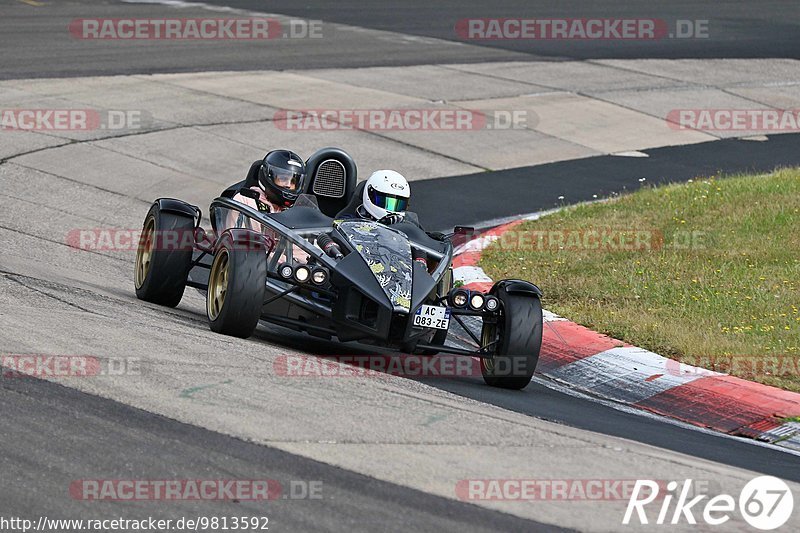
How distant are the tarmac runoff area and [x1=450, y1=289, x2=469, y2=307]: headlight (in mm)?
825

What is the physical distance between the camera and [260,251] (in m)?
8.70

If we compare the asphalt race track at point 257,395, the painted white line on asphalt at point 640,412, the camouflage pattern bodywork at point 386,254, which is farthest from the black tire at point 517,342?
the camouflage pattern bodywork at point 386,254

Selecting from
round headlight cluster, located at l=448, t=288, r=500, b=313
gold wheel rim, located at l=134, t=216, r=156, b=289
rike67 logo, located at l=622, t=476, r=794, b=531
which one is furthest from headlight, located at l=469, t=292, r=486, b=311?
gold wheel rim, located at l=134, t=216, r=156, b=289

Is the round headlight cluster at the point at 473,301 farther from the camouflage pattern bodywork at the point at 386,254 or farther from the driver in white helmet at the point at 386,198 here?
the driver in white helmet at the point at 386,198

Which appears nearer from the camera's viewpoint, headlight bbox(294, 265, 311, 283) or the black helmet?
headlight bbox(294, 265, 311, 283)

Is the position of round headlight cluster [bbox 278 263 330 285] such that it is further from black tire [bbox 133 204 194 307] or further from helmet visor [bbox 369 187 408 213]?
black tire [bbox 133 204 194 307]

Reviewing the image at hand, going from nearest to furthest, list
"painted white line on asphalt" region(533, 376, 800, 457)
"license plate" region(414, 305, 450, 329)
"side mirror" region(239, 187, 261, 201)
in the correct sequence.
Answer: "painted white line on asphalt" region(533, 376, 800, 457), "license plate" region(414, 305, 450, 329), "side mirror" region(239, 187, 261, 201)

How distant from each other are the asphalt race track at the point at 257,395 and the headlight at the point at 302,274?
1.73 ft

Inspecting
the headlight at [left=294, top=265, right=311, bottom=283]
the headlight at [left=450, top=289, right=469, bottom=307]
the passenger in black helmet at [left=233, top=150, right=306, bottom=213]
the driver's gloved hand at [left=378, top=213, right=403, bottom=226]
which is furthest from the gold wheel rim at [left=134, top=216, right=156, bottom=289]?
the headlight at [left=450, top=289, right=469, bottom=307]

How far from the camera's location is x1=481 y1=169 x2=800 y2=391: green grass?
951 cm

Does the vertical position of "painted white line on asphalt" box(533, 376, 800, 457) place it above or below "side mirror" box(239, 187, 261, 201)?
below

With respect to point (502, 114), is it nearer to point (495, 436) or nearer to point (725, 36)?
point (725, 36)

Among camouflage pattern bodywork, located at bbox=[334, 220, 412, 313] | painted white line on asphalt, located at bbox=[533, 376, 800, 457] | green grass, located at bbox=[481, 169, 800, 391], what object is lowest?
painted white line on asphalt, located at bbox=[533, 376, 800, 457]

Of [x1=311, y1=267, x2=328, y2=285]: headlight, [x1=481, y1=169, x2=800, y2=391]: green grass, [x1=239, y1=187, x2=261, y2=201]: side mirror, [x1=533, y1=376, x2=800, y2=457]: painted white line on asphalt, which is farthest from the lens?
[x1=239, y1=187, x2=261, y2=201]: side mirror
